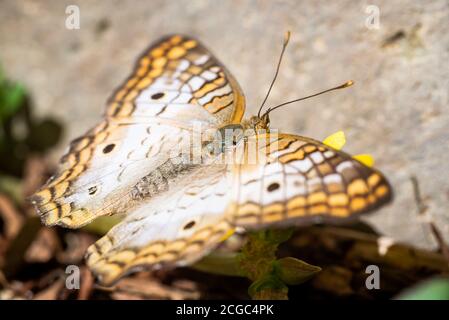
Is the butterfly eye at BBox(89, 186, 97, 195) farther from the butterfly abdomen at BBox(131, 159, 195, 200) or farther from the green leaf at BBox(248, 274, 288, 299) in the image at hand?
the green leaf at BBox(248, 274, 288, 299)

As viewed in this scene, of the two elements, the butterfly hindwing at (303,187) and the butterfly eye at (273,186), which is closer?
the butterfly hindwing at (303,187)

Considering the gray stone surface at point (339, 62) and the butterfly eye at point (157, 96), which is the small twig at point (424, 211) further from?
the butterfly eye at point (157, 96)

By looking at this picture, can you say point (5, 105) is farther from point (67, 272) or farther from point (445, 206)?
point (445, 206)

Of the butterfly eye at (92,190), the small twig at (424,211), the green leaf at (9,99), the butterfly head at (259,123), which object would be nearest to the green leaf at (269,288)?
the butterfly head at (259,123)

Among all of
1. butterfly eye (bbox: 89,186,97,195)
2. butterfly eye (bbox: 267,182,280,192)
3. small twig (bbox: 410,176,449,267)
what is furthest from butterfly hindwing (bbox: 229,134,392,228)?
small twig (bbox: 410,176,449,267)
